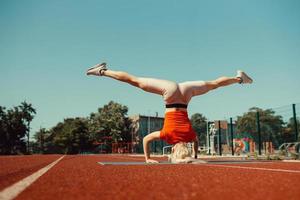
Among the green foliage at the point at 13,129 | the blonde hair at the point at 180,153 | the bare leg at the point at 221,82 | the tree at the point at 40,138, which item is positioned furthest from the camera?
the tree at the point at 40,138

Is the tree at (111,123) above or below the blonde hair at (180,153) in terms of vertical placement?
above

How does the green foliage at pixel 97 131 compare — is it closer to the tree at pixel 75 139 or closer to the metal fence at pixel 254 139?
the tree at pixel 75 139

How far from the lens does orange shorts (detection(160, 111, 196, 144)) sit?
20.0 feet

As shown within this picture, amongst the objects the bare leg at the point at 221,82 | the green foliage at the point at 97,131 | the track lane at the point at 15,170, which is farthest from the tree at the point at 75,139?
the bare leg at the point at 221,82

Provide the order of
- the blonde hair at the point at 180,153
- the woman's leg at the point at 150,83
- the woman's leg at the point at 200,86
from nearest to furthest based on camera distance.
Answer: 1. the blonde hair at the point at 180,153
2. the woman's leg at the point at 150,83
3. the woman's leg at the point at 200,86

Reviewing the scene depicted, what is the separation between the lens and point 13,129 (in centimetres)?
5319

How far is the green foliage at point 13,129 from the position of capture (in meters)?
51.1

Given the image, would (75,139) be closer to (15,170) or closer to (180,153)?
(180,153)

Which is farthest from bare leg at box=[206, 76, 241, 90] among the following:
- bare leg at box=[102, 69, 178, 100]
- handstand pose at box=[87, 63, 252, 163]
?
bare leg at box=[102, 69, 178, 100]

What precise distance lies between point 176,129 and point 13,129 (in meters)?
52.4

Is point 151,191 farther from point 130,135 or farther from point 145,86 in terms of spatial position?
point 130,135

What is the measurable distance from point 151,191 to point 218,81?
513 centimetres

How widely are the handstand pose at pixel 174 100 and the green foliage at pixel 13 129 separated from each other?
48889 mm

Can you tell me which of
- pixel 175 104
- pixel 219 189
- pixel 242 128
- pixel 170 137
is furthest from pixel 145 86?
pixel 242 128
